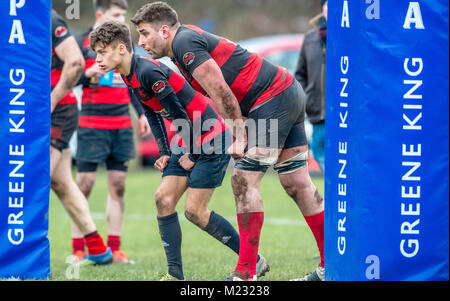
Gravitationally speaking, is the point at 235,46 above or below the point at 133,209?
above

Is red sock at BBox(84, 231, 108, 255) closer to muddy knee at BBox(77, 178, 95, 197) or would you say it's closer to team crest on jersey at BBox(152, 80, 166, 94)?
muddy knee at BBox(77, 178, 95, 197)

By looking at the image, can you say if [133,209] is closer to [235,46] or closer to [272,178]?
[272,178]

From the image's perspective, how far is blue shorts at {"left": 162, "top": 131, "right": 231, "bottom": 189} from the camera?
4.92 m

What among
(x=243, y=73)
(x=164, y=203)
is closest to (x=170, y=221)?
(x=164, y=203)

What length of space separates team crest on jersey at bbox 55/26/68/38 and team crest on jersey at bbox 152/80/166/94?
5.36 ft

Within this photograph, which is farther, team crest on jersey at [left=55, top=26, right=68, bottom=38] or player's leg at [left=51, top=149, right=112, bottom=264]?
player's leg at [left=51, top=149, right=112, bottom=264]

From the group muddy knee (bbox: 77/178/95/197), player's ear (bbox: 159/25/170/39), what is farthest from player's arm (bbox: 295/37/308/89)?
player's ear (bbox: 159/25/170/39)

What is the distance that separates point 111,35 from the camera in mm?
4969

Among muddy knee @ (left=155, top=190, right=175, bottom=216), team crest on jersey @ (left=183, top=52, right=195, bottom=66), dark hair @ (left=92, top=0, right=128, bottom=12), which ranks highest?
dark hair @ (left=92, top=0, right=128, bottom=12)

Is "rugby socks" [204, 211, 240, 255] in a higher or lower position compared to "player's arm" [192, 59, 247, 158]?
lower

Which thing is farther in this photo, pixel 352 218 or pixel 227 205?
pixel 227 205

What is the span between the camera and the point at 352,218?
371cm
